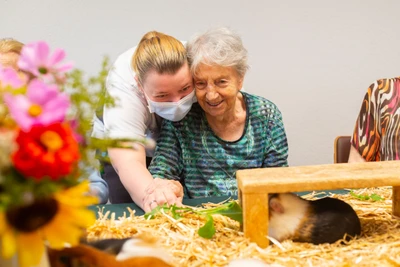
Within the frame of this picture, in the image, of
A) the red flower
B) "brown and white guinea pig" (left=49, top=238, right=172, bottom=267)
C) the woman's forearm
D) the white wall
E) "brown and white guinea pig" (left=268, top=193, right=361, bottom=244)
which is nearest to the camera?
the red flower

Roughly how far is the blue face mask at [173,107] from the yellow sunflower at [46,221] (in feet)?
3.99

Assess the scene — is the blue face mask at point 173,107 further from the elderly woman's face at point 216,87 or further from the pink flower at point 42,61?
the pink flower at point 42,61

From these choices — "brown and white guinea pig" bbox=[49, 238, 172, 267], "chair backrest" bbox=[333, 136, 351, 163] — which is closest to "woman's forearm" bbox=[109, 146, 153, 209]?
"brown and white guinea pig" bbox=[49, 238, 172, 267]

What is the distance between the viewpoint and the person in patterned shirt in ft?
6.47

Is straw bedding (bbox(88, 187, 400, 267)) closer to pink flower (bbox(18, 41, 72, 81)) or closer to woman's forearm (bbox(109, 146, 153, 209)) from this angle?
woman's forearm (bbox(109, 146, 153, 209))

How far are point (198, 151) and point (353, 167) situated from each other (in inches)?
32.1

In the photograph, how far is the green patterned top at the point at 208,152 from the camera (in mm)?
1934

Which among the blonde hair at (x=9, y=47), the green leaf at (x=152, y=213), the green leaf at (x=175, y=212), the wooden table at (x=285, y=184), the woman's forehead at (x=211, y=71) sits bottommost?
the green leaf at (x=152, y=213)

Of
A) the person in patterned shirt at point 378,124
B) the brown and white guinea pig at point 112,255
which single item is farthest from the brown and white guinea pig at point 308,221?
the person in patterned shirt at point 378,124

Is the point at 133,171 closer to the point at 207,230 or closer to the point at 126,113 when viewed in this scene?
the point at 126,113

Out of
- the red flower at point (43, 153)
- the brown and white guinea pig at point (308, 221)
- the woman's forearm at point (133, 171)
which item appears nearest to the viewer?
the red flower at point (43, 153)

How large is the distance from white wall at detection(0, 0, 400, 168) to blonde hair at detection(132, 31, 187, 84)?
4.46 ft

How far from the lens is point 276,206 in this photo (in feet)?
3.97

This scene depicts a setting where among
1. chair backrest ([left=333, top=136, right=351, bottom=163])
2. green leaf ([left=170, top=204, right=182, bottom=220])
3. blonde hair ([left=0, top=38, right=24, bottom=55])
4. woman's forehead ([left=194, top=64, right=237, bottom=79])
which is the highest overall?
blonde hair ([left=0, top=38, right=24, bottom=55])
